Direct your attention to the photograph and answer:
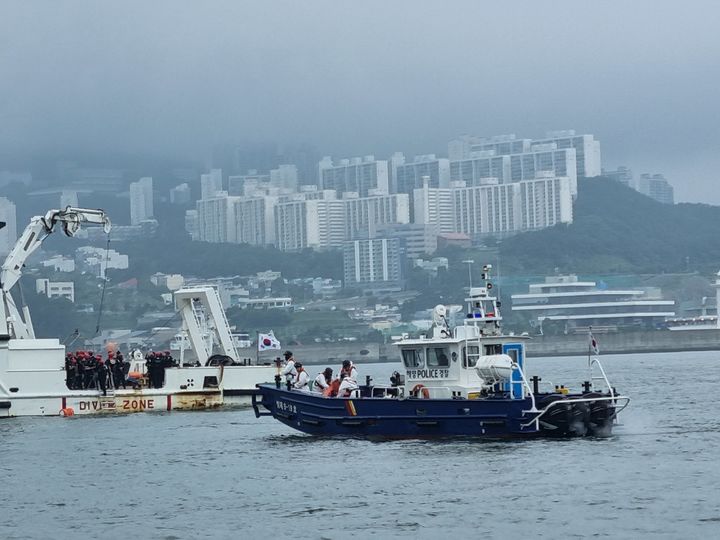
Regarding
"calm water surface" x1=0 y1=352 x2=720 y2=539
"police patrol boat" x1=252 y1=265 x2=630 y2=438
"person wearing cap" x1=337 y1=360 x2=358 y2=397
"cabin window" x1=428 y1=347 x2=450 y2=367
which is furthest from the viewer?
"person wearing cap" x1=337 y1=360 x2=358 y2=397

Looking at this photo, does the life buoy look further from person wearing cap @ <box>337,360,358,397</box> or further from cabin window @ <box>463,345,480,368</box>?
person wearing cap @ <box>337,360,358,397</box>

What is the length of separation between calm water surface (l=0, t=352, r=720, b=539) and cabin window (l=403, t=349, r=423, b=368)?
2.55m

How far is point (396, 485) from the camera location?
35.2 metres

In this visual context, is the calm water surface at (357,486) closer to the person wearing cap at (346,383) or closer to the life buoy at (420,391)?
the person wearing cap at (346,383)

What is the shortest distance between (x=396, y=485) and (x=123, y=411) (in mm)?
25104

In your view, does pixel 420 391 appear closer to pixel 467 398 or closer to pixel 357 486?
pixel 467 398

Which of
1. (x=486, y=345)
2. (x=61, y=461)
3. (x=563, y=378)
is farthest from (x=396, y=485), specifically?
(x=563, y=378)

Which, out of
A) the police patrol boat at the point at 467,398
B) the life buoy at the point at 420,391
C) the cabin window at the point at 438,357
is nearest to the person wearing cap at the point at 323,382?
the police patrol boat at the point at 467,398

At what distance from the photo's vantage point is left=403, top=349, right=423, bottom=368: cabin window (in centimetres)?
4356

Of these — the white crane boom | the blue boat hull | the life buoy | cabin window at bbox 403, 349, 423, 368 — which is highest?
the white crane boom

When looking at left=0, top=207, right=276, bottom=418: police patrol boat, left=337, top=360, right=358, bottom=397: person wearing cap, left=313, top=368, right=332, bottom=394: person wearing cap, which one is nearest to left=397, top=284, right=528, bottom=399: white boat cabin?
left=337, top=360, right=358, bottom=397: person wearing cap

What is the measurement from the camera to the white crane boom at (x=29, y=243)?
59425 mm

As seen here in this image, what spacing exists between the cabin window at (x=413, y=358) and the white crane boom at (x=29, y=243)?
66.3ft

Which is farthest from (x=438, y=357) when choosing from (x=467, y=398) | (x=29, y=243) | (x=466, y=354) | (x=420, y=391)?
(x=29, y=243)
